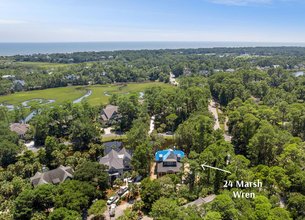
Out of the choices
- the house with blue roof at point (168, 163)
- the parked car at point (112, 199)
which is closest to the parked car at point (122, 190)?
the parked car at point (112, 199)

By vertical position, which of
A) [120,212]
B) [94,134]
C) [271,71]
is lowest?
[120,212]

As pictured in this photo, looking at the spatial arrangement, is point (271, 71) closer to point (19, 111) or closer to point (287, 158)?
point (287, 158)

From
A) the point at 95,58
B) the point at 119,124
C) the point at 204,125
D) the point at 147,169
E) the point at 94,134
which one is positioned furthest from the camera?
the point at 95,58

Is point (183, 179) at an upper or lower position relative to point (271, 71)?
lower

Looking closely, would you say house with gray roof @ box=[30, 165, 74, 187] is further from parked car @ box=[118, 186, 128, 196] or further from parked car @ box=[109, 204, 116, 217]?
parked car @ box=[109, 204, 116, 217]

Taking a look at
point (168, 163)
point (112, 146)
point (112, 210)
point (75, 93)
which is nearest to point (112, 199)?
point (112, 210)

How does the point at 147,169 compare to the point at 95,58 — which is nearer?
the point at 147,169

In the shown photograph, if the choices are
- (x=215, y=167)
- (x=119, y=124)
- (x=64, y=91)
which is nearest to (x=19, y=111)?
(x=119, y=124)
